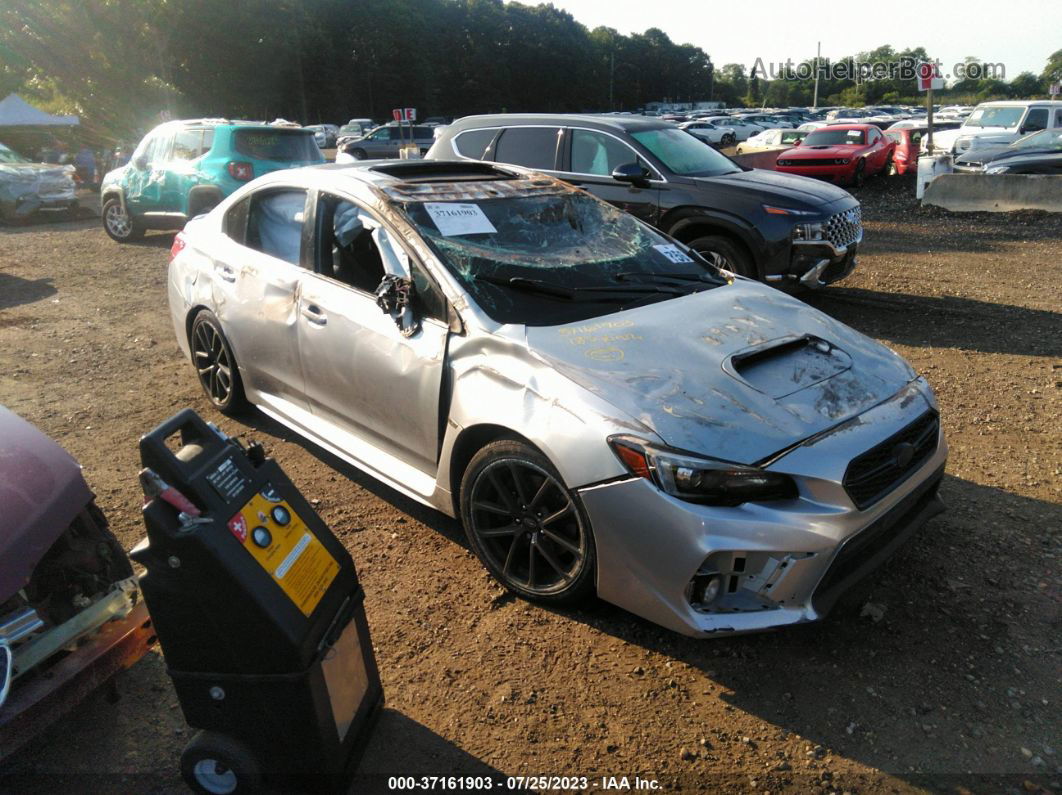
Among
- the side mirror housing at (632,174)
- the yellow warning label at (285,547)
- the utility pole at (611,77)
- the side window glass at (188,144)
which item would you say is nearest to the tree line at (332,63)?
the utility pole at (611,77)

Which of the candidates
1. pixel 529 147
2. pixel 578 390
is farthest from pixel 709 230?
pixel 578 390

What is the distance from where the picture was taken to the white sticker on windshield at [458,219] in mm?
3623

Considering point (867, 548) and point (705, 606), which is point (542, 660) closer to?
point (705, 606)

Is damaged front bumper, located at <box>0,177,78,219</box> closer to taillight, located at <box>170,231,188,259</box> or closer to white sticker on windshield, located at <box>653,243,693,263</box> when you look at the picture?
taillight, located at <box>170,231,188,259</box>

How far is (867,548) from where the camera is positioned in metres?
2.80

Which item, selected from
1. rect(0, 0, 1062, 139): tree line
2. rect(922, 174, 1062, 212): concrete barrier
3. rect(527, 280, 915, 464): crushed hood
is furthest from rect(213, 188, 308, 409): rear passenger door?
rect(0, 0, 1062, 139): tree line

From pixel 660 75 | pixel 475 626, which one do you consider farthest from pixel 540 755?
pixel 660 75

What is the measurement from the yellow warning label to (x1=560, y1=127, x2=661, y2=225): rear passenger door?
5787 millimetres

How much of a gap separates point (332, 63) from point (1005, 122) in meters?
48.0

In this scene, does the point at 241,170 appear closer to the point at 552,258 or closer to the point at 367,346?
the point at 367,346

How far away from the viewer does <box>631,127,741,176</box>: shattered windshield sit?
24.6 feet

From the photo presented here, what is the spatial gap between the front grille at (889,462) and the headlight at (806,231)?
397 cm

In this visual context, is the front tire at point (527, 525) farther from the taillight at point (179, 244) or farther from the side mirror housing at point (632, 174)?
the side mirror housing at point (632, 174)

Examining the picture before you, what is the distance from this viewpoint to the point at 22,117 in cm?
2891
